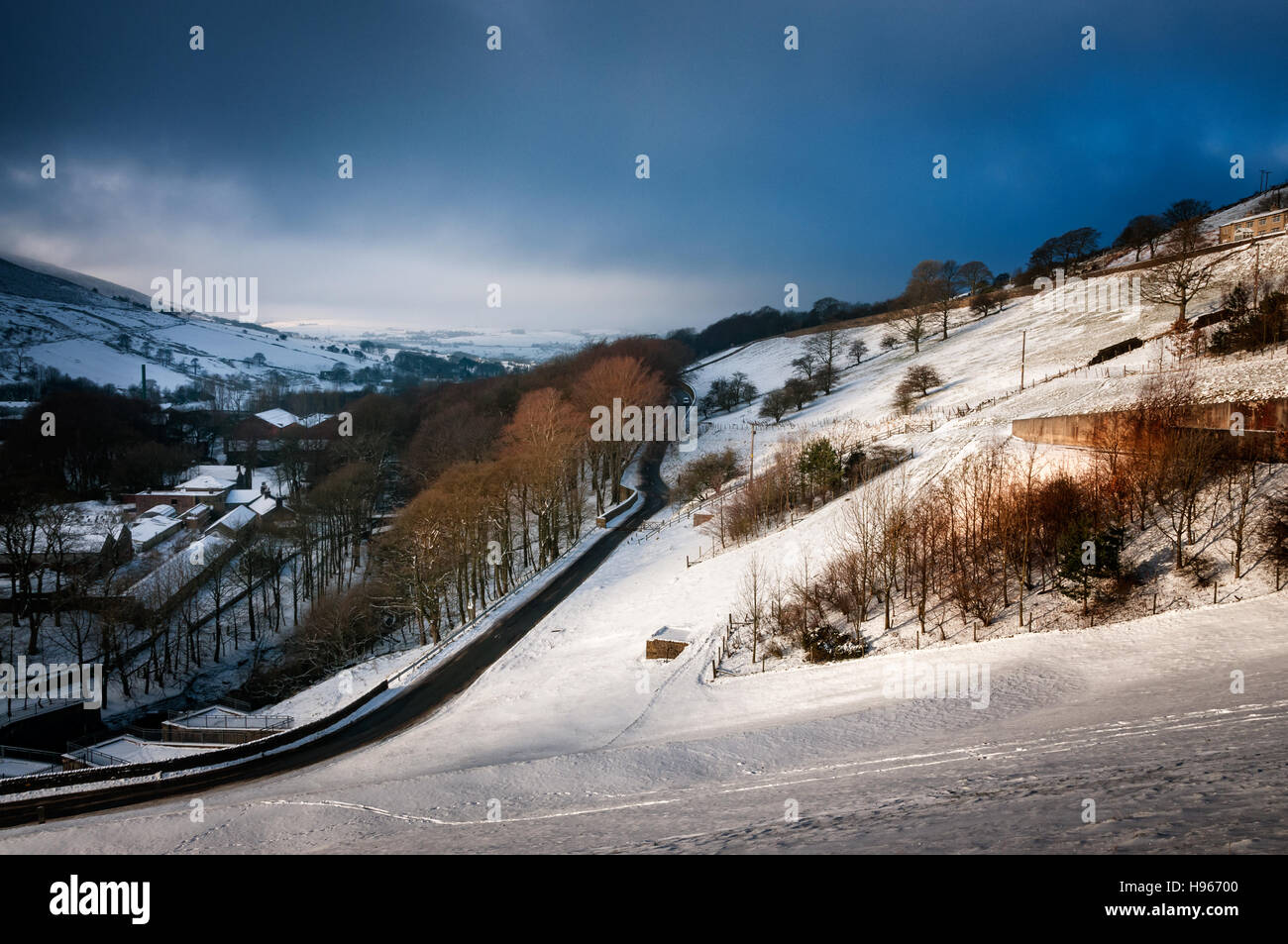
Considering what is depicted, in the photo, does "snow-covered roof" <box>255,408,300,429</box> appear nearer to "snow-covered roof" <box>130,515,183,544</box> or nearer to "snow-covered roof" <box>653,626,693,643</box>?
"snow-covered roof" <box>130,515,183,544</box>

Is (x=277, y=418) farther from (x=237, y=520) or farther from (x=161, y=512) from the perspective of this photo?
(x=237, y=520)

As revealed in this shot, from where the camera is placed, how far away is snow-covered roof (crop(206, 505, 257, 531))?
5365 centimetres

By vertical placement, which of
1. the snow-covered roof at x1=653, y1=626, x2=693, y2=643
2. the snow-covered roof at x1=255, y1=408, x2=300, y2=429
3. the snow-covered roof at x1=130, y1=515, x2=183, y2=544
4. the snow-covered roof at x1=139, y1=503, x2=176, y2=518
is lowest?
the snow-covered roof at x1=653, y1=626, x2=693, y2=643

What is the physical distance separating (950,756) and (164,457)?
8384 centimetres

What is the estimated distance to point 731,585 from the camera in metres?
30.0

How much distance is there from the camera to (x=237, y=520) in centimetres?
5531

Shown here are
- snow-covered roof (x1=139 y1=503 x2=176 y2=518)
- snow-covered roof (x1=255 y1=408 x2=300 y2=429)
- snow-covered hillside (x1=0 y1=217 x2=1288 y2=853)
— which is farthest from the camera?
snow-covered roof (x1=255 y1=408 x2=300 y2=429)

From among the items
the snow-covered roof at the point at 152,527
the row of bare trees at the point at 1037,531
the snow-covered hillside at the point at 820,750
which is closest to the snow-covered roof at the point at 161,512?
the snow-covered roof at the point at 152,527

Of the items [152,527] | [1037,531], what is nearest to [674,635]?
[1037,531]

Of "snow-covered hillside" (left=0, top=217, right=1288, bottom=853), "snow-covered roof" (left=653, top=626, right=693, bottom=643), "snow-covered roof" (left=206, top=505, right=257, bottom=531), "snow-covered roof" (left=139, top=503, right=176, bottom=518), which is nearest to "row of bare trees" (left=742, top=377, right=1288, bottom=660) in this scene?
"snow-covered hillside" (left=0, top=217, right=1288, bottom=853)
